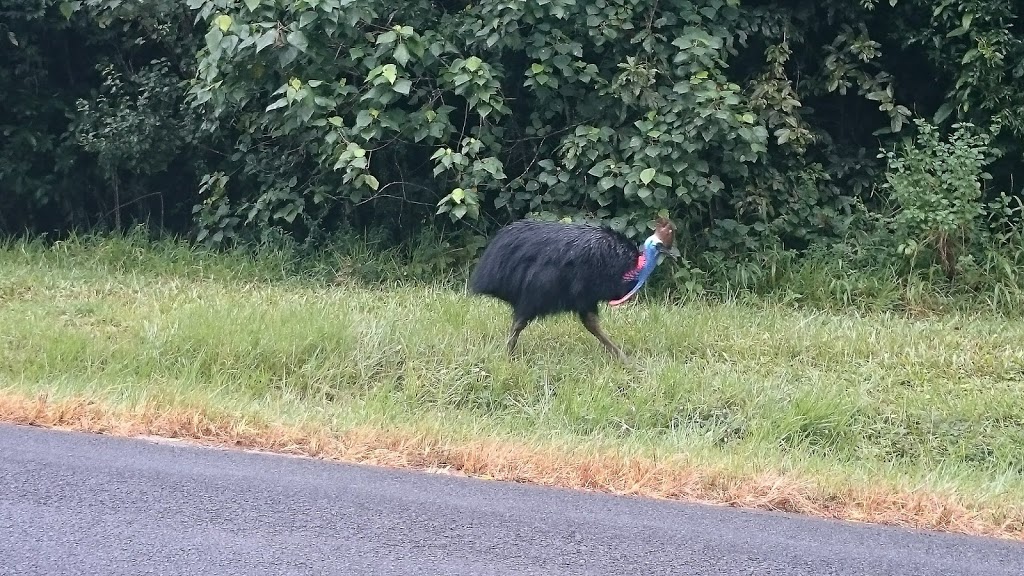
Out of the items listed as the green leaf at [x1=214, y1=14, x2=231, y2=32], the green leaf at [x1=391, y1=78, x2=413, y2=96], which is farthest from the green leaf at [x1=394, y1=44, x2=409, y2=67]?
the green leaf at [x1=214, y1=14, x2=231, y2=32]

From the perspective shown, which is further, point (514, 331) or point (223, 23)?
point (223, 23)

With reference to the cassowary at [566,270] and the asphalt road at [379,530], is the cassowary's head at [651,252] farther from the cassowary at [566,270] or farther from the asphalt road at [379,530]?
the asphalt road at [379,530]

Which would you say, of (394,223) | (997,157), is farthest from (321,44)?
(997,157)

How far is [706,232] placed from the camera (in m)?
9.33

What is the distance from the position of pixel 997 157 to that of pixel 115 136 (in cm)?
838

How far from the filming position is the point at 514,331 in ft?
21.7

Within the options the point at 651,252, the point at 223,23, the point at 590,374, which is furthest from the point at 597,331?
the point at 223,23

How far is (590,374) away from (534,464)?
5.44ft

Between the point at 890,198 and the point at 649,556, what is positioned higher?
the point at 890,198

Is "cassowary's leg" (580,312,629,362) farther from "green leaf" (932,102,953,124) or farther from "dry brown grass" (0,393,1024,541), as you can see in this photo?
"green leaf" (932,102,953,124)

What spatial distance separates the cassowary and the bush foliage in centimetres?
192

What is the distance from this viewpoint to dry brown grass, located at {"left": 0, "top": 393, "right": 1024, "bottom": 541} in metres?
4.50

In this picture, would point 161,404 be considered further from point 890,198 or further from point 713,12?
point 890,198

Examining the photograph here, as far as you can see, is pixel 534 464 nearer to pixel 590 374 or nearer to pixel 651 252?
pixel 590 374
